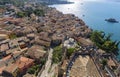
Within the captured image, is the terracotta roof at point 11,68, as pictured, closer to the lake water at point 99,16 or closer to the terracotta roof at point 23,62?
the terracotta roof at point 23,62

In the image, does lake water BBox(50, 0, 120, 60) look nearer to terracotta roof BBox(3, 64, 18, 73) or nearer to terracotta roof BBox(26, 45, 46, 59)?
terracotta roof BBox(26, 45, 46, 59)

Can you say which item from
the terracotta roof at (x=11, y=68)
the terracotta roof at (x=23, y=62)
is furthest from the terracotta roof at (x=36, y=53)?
the terracotta roof at (x=11, y=68)

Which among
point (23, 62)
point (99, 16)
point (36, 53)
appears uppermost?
point (36, 53)

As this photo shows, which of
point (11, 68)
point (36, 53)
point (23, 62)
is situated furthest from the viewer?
point (36, 53)

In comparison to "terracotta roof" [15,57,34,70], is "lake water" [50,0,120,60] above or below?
below

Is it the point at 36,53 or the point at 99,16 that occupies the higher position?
the point at 36,53

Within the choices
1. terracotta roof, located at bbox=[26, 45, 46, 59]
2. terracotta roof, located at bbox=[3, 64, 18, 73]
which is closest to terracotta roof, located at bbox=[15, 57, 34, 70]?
terracotta roof, located at bbox=[3, 64, 18, 73]

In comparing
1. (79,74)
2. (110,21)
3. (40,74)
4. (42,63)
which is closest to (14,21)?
(42,63)

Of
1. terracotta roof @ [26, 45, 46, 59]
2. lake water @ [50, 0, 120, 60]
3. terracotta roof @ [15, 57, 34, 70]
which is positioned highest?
terracotta roof @ [26, 45, 46, 59]

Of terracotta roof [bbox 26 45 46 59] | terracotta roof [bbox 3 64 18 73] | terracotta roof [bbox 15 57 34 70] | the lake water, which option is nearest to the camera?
terracotta roof [bbox 3 64 18 73]

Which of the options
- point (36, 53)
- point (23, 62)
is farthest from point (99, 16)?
point (23, 62)

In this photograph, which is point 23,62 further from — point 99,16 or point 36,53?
point 99,16
